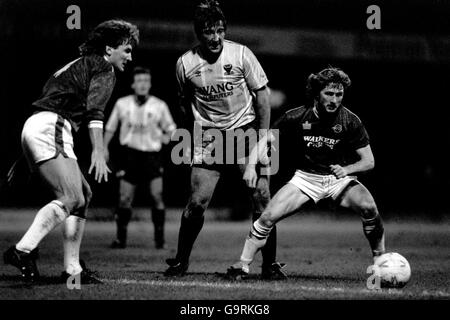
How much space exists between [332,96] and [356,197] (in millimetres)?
863

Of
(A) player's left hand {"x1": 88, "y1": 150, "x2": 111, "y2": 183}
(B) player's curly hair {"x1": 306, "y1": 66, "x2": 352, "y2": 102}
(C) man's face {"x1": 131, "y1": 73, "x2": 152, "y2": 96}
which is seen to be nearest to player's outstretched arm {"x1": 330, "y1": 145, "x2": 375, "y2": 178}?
(B) player's curly hair {"x1": 306, "y1": 66, "x2": 352, "y2": 102}

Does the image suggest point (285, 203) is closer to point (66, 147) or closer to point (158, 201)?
point (66, 147)

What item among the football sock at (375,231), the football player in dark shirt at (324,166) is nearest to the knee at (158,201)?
the football player in dark shirt at (324,166)

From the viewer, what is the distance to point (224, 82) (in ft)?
20.6

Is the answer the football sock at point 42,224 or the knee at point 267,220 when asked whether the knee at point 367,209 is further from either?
the football sock at point 42,224

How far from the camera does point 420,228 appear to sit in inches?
513

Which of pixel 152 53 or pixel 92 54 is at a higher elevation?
pixel 152 53

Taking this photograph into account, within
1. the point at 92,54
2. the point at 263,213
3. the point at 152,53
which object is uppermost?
the point at 152,53

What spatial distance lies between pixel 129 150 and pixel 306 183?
445 cm

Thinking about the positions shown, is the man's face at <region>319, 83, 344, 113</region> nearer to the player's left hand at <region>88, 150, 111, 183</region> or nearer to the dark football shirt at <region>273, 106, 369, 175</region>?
the dark football shirt at <region>273, 106, 369, 175</region>

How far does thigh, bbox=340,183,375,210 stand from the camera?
239 inches

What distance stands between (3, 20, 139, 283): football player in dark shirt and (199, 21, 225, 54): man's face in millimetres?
747
